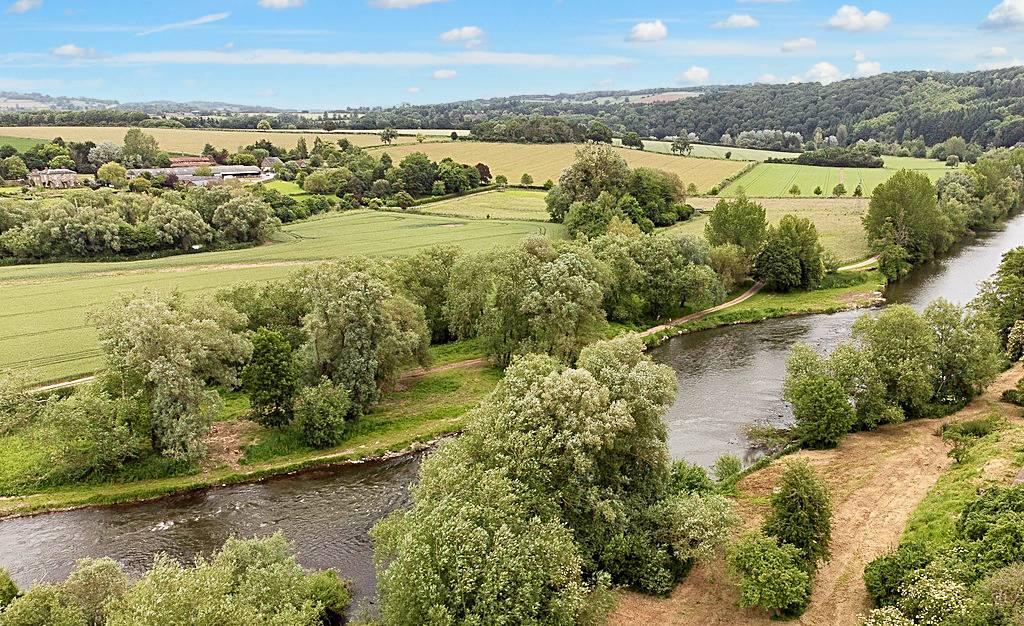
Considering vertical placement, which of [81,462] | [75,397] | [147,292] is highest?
[147,292]

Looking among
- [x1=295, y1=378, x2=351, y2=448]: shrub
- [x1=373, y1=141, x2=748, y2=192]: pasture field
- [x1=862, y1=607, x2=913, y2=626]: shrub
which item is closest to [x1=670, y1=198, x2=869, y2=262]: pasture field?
[x1=373, y1=141, x2=748, y2=192]: pasture field

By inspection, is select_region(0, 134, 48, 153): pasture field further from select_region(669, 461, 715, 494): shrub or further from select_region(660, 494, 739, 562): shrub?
select_region(660, 494, 739, 562): shrub

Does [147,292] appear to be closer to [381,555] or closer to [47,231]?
[381,555]

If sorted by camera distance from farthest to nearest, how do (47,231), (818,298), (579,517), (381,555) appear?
1. (47,231)
2. (818,298)
3. (579,517)
4. (381,555)

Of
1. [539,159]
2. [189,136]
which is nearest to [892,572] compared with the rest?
[539,159]

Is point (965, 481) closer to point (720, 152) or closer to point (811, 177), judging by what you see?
point (811, 177)

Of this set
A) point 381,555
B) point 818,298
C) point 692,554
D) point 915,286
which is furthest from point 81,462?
point 915,286
